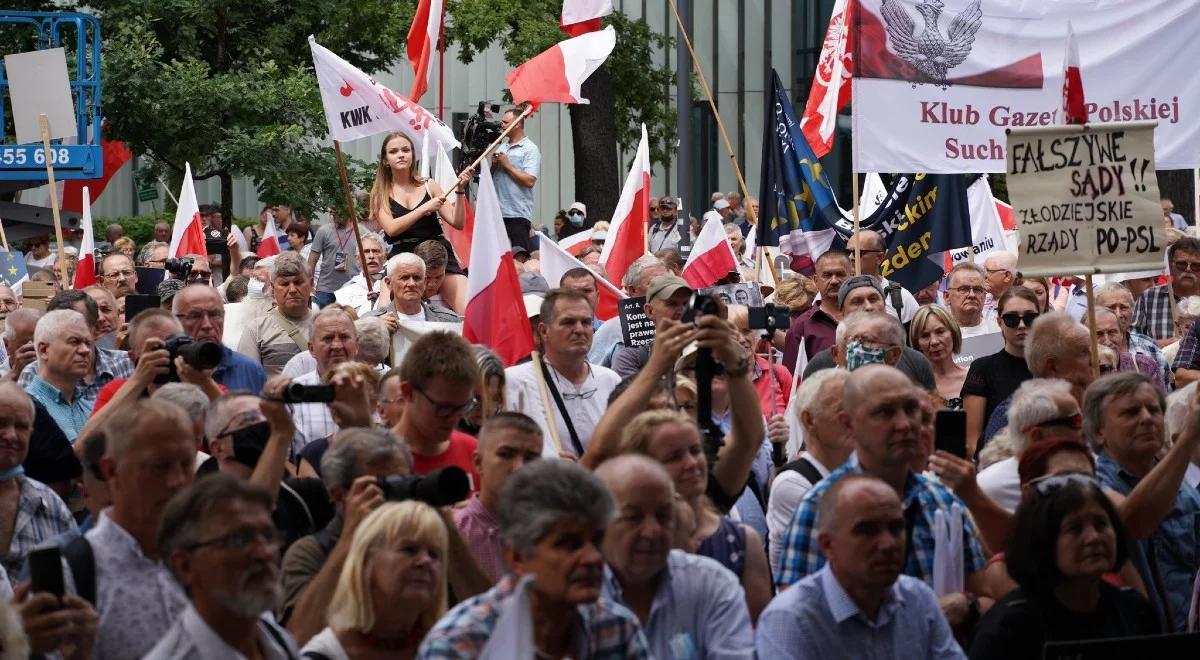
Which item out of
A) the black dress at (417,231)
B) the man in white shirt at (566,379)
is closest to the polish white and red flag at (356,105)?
the black dress at (417,231)

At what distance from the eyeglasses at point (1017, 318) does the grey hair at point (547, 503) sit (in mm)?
5572

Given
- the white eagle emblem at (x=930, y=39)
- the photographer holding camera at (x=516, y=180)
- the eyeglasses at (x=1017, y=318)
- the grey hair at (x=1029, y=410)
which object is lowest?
the grey hair at (x=1029, y=410)

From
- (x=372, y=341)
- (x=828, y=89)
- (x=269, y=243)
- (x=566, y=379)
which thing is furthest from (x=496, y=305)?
(x=269, y=243)

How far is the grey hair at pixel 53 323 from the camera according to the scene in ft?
30.5

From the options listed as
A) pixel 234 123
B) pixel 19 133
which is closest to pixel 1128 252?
pixel 19 133

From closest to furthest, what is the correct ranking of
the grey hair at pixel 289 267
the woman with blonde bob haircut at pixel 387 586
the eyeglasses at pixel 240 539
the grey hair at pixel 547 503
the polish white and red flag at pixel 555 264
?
1. the grey hair at pixel 547 503
2. the eyeglasses at pixel 240 539
3. the woman with blonde bob haircut at pixel 387 586
4. the grey hair at pixel 289 267
5. the polish white and red flag at pixel 555 264

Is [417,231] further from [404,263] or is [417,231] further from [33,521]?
[33,521]

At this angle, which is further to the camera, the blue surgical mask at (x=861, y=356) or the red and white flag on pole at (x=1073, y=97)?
the red and white flag on pole at (x=1073, y=97)

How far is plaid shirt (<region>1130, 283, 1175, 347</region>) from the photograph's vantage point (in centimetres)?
1262

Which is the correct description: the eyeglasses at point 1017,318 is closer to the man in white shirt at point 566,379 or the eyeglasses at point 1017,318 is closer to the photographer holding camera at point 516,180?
the man in white shirt at point 566,379

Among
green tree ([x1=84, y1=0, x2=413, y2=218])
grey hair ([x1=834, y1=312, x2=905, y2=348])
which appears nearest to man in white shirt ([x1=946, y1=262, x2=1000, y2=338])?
grey hair ([x1=834, y1=312, x2=905, y2=348])

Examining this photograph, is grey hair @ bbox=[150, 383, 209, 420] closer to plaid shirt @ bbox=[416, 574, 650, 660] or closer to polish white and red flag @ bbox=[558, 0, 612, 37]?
plaid shirt @ bbox=[416, 574, 650, 660]

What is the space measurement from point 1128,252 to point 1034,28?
152 inches

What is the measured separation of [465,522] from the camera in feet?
21.9
